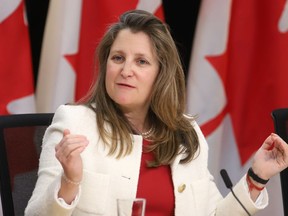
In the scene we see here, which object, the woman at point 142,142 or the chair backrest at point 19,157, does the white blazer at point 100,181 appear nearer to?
the woman at point 142,142

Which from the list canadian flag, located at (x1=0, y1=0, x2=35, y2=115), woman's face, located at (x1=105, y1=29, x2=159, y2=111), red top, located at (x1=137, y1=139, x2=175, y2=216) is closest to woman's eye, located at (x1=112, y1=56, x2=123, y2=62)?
woman's face, located at (x1=105, y1=29, x2=159, y2=111)

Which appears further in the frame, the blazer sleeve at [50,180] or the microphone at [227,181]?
the microphone at [227,181]

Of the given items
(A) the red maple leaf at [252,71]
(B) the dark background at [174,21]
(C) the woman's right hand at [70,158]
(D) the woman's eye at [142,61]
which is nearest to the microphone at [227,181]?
(D) the woman's eye at [142,61]

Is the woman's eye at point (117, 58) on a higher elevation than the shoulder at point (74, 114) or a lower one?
higher

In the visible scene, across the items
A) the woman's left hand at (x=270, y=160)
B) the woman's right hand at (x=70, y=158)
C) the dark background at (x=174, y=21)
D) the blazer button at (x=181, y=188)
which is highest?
the dark background at (x=174, y=21)

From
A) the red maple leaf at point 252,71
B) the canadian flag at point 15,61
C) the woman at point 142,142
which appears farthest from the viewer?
the red maple leaf at point 252,71

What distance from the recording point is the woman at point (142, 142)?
6.72ft

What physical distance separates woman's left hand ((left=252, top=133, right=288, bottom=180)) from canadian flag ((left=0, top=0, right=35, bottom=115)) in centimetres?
129

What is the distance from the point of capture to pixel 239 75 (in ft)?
11.0

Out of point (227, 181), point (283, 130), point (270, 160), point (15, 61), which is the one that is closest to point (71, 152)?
point (227, 181)

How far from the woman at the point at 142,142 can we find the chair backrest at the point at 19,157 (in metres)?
0.21

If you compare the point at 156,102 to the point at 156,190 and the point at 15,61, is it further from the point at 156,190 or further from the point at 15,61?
the point at 15,61

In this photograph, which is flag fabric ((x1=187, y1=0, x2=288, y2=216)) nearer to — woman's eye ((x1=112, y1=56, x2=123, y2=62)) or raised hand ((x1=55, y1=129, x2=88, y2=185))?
woman's eye ((x1=112, y1=56, x2=123, y2=62))

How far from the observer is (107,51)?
2223 mm
